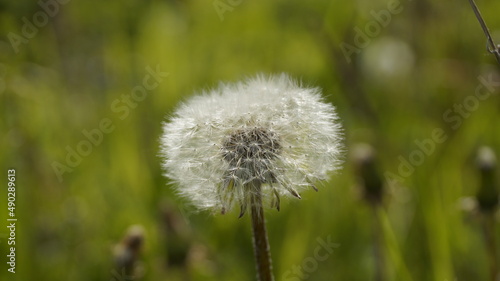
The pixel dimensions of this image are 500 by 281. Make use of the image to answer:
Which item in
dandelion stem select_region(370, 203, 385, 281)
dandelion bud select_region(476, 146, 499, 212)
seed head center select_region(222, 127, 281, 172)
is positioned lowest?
dandelion stem select_region(370, 203, 385, 281)

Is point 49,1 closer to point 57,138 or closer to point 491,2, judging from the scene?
point 57,138

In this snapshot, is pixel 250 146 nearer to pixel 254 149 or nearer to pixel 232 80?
pixel 254 149

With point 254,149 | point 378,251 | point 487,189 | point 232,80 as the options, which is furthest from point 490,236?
point 232,80

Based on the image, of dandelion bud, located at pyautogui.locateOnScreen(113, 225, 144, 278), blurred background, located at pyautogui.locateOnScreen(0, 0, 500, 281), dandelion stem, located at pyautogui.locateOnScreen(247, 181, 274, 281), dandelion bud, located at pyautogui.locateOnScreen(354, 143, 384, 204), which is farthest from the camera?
blurred background, located at pyautogui.locateOnScreen(0, 0, 500, 281)

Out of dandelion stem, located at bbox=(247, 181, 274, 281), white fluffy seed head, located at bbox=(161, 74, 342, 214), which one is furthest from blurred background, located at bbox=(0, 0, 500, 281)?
dandelion stem, located at bbox=(247, 181, 274, 281)

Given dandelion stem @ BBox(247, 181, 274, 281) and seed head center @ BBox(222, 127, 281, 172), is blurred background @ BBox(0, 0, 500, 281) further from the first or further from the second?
dandelion stem @ BBox(247, 181, 274, 281)

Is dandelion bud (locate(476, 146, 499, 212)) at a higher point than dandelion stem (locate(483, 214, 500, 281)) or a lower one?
higher
